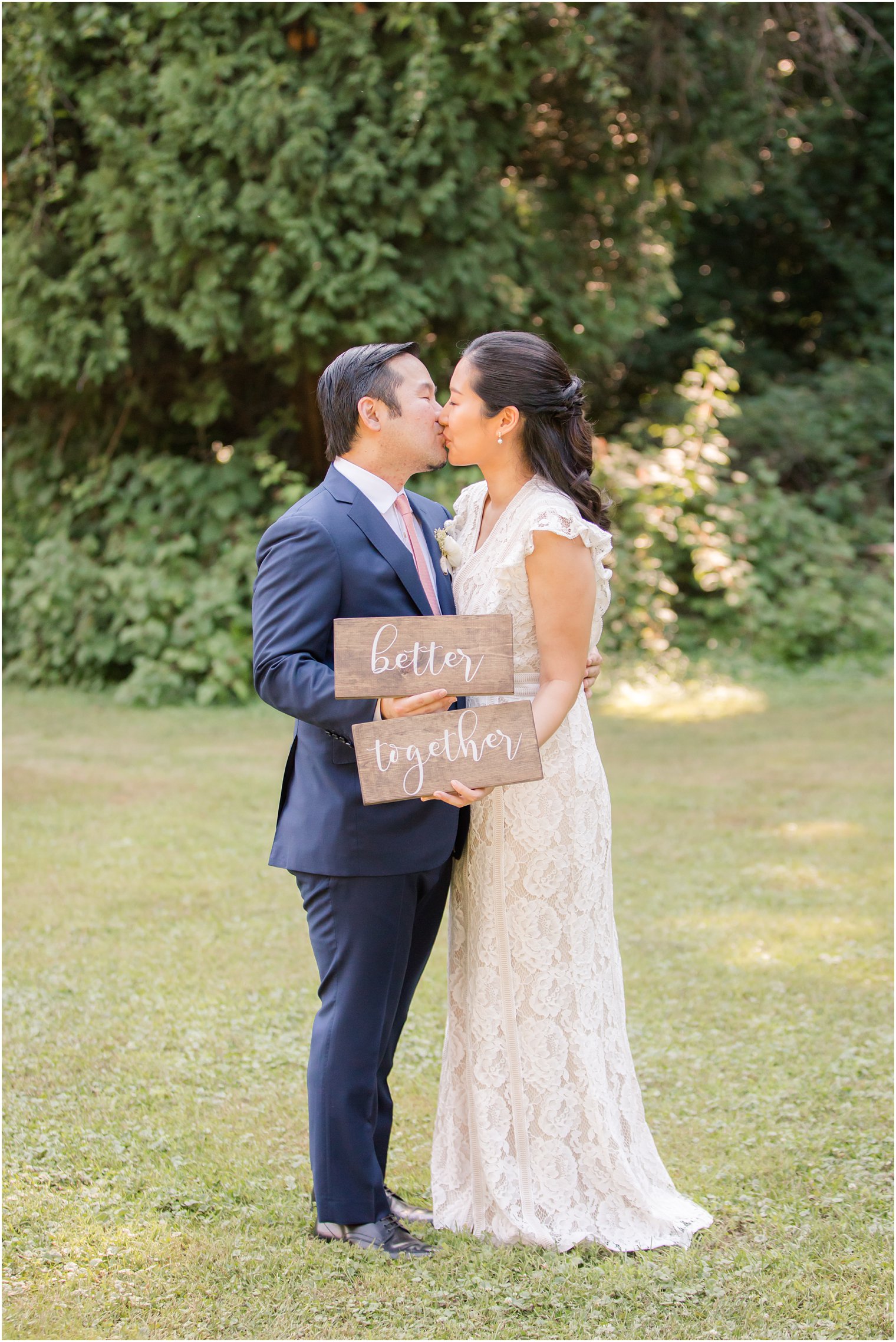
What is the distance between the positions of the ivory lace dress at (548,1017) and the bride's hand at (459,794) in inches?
14.9

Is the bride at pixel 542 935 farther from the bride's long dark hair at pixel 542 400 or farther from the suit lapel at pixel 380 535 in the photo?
the suit lapel at pixel 380 535

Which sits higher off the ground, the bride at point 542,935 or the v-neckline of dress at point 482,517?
the v-neckline of dress at point 482,517

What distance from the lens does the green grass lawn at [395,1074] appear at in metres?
2.83

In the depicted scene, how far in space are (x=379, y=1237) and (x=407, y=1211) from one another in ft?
0.73

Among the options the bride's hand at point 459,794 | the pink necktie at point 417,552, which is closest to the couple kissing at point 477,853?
the pink necktie at point 417,552

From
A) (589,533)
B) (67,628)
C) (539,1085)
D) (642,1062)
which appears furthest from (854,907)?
(67,628)

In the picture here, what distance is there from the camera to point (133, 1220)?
126 inches

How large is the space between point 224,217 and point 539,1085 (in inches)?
328

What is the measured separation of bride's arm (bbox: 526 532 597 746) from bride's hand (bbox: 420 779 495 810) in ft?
0.86

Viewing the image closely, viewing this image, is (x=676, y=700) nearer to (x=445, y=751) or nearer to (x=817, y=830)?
(x=817, y=830)

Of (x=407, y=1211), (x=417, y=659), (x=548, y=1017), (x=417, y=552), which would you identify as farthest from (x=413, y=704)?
(x=407, y=1211)

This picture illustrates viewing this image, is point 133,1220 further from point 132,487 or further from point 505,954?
point 132,487

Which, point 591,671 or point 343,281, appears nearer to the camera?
point 591,671

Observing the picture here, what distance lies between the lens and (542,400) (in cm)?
291
